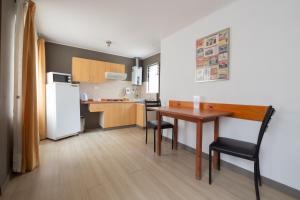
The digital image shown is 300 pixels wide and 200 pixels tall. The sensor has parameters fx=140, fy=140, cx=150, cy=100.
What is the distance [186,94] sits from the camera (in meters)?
2.71

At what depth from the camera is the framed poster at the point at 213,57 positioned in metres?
2.04

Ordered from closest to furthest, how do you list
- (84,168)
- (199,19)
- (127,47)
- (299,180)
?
1. (299,180)
2. (84,168)
3. (199,19)
4. (127,47)

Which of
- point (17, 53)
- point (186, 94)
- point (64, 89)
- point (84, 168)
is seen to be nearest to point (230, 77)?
point (186, 94)

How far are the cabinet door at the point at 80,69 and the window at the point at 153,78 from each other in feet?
6.15

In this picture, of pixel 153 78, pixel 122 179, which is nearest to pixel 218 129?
pixel 122 179

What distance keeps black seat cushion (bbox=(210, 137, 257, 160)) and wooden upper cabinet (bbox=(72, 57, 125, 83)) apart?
3.47 meters

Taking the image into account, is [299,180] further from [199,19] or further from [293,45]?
[199,19]

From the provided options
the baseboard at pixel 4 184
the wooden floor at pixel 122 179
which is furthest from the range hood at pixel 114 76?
the baseboard at pixel 4 184

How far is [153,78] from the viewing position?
4535 mm

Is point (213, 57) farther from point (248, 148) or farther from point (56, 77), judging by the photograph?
point (56, 77)

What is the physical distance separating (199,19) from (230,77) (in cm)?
119

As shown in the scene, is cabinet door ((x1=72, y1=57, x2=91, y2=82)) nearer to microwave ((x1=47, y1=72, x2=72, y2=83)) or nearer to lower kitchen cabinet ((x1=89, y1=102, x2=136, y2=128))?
microwave ((x1=47, y1=72, x2=72, y2=83))

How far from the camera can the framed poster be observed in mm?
2043

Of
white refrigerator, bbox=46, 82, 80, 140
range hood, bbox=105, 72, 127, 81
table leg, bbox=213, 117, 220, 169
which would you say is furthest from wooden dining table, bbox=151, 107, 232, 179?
range hood, bbox=105, 72, 127, 81
